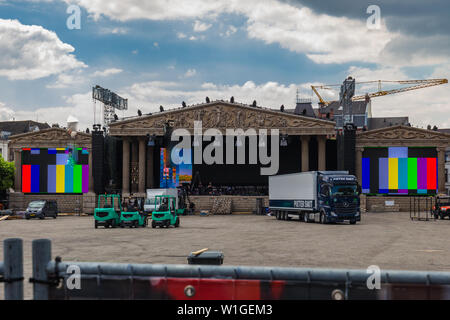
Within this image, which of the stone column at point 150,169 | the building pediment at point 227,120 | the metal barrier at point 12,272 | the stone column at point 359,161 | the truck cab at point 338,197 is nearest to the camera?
the metal barrier at point 12,272

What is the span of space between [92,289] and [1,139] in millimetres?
107664

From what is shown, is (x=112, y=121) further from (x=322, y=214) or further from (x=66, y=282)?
(x=66, y=282)

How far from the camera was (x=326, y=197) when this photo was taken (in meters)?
43.0

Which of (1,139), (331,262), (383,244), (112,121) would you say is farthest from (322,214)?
(1,139)

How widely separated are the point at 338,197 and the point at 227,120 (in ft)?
117

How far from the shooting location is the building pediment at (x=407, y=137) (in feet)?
232

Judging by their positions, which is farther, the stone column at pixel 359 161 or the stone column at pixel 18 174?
the stone column at pixel 18 174

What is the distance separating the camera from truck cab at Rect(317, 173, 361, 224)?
42406mm

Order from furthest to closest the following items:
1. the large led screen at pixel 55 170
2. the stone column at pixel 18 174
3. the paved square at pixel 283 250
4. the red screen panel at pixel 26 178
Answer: the stone column at pixel 18 174 → the red screen panel at pixel 26 178 → the large led screen at pixel 55 170 → the paved square at pixel 283 250

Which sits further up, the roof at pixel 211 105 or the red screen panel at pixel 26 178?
the roof at pixel 211 105

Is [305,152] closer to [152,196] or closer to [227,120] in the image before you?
[227,120]

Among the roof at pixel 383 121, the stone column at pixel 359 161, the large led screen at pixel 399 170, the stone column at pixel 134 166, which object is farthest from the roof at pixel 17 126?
the large led screen at pixel 399 170

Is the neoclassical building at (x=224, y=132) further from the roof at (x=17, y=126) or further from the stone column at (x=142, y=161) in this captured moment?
the roof at (x=17, y=126)

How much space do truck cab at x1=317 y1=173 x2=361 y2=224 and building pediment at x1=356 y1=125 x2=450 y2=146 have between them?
99.2ft
